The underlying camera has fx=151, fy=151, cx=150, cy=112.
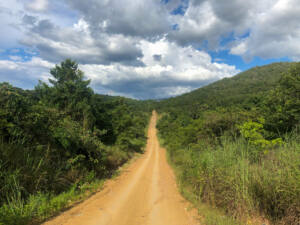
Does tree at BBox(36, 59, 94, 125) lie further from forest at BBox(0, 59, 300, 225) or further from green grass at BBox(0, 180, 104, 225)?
green grass at BBox(0, 180, 104, 225)

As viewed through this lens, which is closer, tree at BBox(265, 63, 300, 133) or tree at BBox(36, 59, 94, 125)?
tree at BBox(36, 59, 94, 125)

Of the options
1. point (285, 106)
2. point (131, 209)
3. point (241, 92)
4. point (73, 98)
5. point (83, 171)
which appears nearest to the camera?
point (131, 209)

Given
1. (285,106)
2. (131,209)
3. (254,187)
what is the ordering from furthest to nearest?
(285,106)
(131,209)
(254,187)

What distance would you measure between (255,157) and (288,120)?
42.1ft

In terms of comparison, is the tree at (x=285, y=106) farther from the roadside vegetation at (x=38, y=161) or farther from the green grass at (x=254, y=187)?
the roadside vegetation at (x=38, y=161)

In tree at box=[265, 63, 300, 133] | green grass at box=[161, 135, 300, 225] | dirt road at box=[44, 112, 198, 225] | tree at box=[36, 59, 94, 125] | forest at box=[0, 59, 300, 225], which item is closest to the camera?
green grass at box=[161, 135, 300, 225]

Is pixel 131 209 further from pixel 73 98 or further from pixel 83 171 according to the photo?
pixel 73 98

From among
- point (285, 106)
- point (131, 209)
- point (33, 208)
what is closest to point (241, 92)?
point (285, 106)

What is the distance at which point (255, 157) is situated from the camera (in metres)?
Answer: 4.32

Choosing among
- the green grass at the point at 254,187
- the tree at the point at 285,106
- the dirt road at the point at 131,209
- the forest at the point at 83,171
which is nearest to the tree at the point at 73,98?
the forest at the point at 83,171

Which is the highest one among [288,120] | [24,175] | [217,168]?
[288,120]

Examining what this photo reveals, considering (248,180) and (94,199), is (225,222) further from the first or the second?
(94,199)

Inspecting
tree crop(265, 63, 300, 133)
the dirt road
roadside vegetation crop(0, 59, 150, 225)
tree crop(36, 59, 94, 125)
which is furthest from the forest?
tree crop(265, 63, 300, 133)

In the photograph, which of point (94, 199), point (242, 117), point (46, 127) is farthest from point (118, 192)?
point (242, 117)
